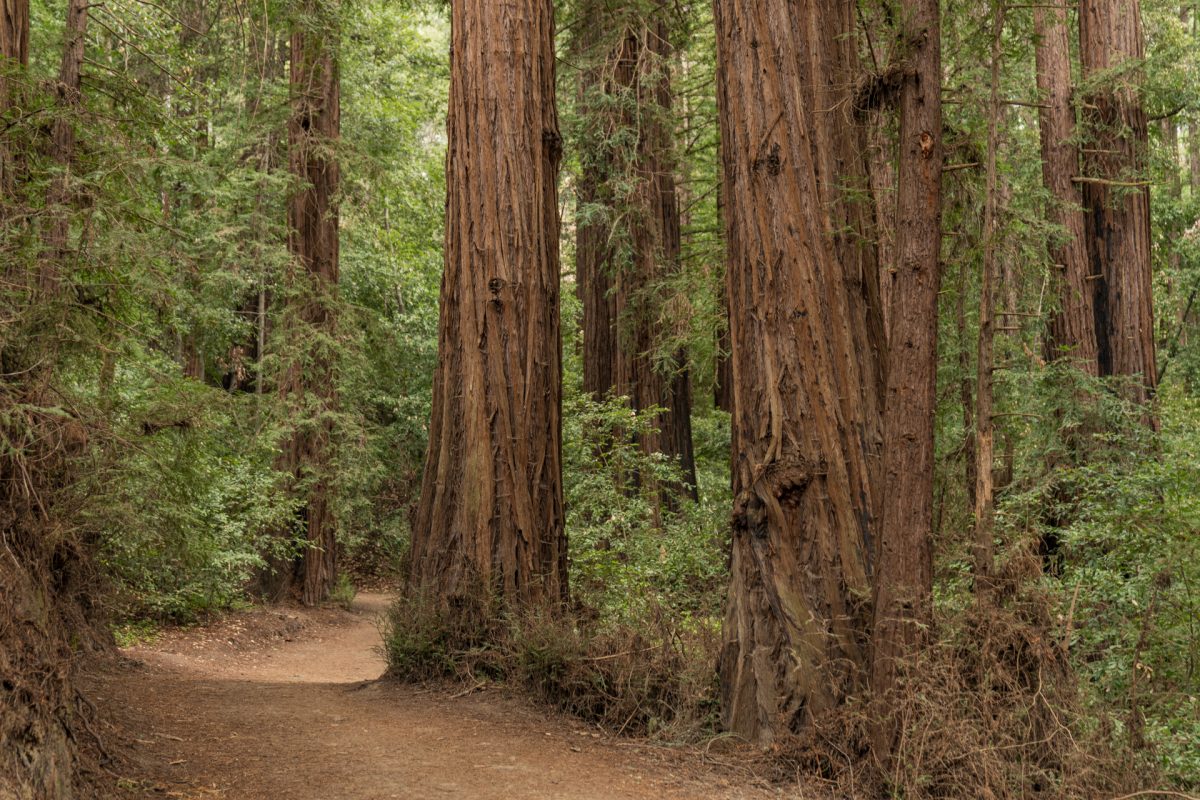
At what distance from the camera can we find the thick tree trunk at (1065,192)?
13969 mm

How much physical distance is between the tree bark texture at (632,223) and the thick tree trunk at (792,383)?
661 cm

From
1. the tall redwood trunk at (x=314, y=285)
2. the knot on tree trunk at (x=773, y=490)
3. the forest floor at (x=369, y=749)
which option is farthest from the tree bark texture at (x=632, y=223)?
the knot on tree trunk at (x=773, y=490)

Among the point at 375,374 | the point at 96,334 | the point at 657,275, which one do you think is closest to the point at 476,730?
the point at 96,334

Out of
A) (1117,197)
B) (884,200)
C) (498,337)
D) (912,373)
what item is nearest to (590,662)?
(498,337)

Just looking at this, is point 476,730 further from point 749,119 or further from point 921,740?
point 749,119

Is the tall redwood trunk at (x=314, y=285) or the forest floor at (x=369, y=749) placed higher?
the tall redwood trunk at (x=314, y=285)

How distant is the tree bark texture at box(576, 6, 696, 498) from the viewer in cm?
1452

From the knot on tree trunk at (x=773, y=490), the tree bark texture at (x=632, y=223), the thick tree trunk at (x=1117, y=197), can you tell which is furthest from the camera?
the tree bark texture at (x=632, y=223)

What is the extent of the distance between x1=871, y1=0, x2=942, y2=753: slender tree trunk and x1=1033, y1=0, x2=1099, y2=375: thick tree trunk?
856 cm

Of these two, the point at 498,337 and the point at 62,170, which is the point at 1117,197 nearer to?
the point at 498,337

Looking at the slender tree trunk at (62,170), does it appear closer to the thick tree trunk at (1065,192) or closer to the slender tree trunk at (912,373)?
the slender tree trunk at (912,373)

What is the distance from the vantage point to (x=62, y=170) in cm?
617

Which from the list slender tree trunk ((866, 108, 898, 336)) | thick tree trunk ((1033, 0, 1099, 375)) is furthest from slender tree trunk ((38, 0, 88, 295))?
thick tree trunk ((1033, 0, 1099, 375))

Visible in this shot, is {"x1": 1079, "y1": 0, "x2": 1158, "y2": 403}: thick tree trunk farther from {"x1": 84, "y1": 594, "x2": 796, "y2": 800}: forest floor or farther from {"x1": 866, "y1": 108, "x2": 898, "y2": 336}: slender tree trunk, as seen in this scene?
{"x1": 84, "y1": 594, "x2": 796, "y2": 800}: forest floor
